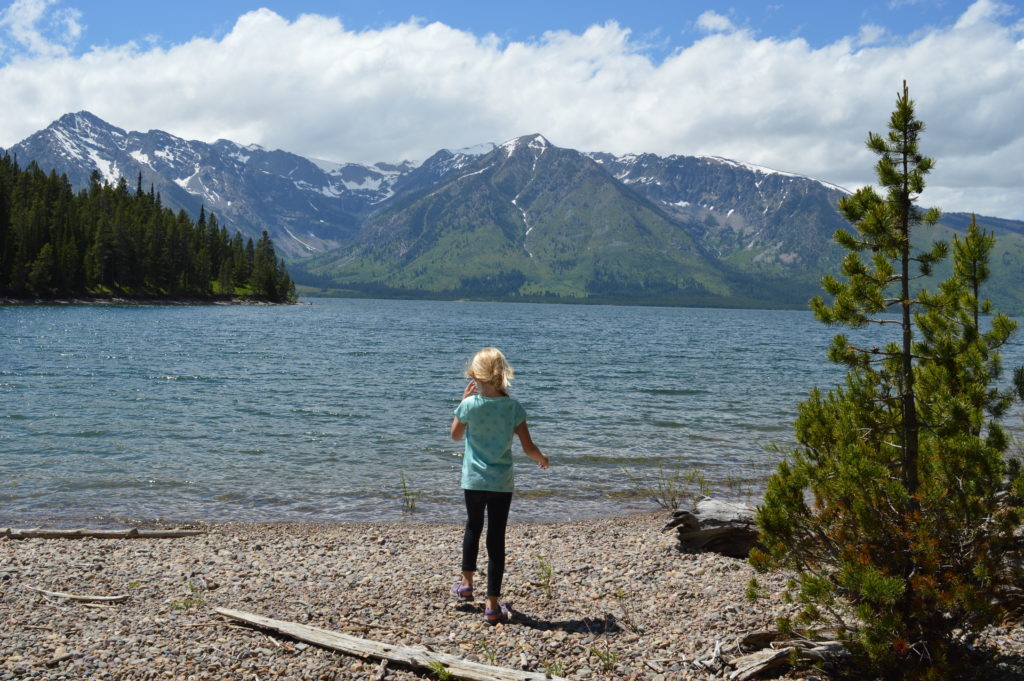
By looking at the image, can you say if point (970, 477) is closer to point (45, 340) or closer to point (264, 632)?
point (264, 632)

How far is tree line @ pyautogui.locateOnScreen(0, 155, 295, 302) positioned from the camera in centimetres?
14038

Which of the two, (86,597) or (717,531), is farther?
(717,531)

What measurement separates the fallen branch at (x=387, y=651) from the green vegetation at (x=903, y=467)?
296 cm

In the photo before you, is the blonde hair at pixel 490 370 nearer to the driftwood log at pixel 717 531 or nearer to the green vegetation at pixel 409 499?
the driftwood log at pixel 717 531

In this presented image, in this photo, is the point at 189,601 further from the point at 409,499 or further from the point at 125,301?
the point at 125,301

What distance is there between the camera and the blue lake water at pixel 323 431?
61.3 ft

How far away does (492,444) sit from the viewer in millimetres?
9336

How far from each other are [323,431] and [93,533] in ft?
46.3

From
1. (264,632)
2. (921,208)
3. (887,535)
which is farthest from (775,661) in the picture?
(264,632)

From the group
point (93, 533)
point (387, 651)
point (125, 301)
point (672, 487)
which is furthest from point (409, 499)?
point (125, 301)

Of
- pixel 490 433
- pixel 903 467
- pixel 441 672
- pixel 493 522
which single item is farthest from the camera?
pixel 493 522

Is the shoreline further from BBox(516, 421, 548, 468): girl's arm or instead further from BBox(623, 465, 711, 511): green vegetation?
BBox(516, 421, 548, 468): girl's arm

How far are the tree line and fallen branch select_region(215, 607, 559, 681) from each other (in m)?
156

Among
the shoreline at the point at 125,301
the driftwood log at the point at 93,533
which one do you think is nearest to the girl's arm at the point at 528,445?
the driftwood log at the point at 93,533
